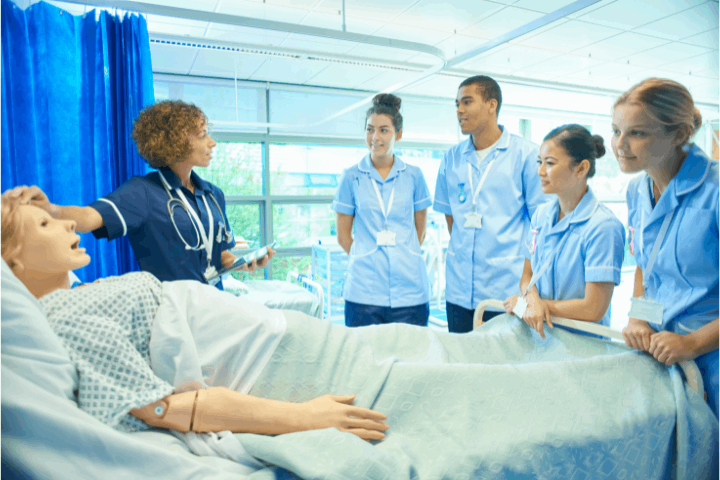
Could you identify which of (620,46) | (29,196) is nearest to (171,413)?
(29,196)

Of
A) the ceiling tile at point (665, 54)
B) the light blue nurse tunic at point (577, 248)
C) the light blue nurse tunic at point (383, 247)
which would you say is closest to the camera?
the light blue nurse tunic at point (577, 248)

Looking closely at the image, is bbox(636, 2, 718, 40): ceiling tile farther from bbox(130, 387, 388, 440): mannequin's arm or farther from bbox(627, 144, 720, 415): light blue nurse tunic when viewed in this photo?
bbox(130, 387, 388, 440): mannequin's arm

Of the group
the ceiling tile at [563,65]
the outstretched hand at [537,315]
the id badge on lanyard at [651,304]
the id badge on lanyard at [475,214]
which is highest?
the ceiling tile at [563,65]

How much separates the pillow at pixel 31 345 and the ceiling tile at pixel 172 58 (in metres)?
3.51

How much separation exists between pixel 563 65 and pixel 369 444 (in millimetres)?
4736

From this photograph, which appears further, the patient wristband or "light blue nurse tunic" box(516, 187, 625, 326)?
"light blue nurse tunic" box(516, 187, 625, 326)

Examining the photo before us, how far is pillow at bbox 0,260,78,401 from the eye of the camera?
0.79m

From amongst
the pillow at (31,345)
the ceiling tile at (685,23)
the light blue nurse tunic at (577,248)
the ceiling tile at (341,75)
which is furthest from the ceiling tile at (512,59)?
the pillow at (31,345)

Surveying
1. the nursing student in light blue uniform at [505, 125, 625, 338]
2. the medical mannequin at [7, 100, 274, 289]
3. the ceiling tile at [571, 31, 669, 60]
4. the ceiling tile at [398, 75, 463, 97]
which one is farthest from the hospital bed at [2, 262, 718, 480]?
the ceiling tile at [398, 75, 463, 97]

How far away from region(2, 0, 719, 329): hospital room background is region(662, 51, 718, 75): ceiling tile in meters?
0.02

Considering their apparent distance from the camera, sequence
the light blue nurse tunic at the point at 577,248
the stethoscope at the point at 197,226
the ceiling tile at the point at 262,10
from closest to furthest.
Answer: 1. the light blue nurse tunic at the point at 577,248
2. the stethoscope at the point at 197,226
3. the ceiling tile at the point at 262,10

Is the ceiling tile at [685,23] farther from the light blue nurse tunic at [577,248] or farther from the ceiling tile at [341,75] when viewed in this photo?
the light blue nurse tunic at [577,248]

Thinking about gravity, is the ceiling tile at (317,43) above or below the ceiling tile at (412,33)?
below

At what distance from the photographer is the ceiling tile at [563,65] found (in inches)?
172
